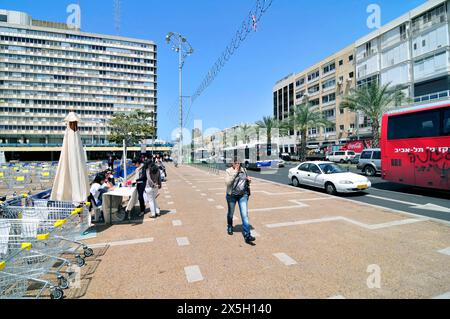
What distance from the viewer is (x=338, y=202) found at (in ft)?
27.9

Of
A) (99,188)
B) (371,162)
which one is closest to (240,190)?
(99,188)

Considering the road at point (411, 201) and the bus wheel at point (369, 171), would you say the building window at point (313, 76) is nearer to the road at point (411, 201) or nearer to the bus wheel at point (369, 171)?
the bus wheel at point (369, 171)

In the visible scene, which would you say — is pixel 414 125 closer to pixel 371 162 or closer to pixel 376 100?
pixel 371 162

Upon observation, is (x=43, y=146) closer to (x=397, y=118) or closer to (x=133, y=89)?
(x=133, y=89)

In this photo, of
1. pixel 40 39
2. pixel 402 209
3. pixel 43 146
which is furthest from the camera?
pixel 40 39

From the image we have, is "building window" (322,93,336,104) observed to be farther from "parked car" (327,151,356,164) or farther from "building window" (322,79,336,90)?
"parked car" (327,151,356,164)

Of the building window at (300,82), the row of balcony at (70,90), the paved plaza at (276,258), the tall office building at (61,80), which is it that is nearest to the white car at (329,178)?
the paved plaza at (276,258)

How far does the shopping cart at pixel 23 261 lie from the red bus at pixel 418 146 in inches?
471

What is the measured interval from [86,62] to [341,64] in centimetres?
6918

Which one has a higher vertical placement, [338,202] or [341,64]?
[341,64]

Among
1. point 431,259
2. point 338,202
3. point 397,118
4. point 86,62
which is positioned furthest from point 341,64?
point 86,62

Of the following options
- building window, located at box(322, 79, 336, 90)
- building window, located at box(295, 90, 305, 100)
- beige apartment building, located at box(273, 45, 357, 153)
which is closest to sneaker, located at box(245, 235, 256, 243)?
beige apartment building, located at box(273, 45, 357, 153)

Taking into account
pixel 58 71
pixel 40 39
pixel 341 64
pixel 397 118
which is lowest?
pixel 397 118
